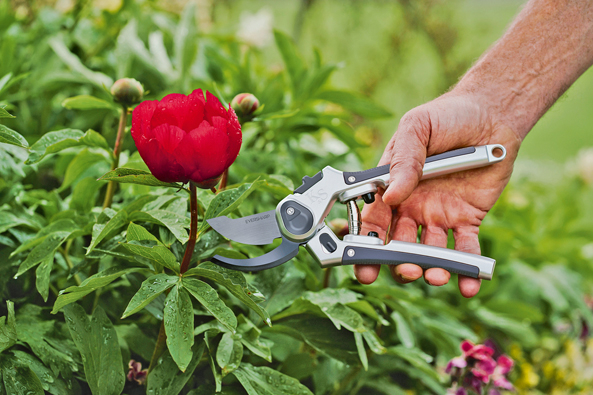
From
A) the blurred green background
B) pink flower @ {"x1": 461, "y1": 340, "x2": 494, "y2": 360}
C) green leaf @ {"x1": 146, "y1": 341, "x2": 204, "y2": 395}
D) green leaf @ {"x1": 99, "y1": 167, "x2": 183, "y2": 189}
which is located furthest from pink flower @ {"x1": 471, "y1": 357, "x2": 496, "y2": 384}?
the blurred green background

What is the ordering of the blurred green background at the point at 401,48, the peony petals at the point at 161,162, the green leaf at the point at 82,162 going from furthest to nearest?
the blurred green background at the point at 401,48, the green leaf at the point at 82,162, the peony petals at the point at 161,162

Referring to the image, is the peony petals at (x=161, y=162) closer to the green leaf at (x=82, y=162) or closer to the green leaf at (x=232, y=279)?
the green leaf at (x=232, y=279)

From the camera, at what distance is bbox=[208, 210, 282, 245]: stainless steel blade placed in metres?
0.51

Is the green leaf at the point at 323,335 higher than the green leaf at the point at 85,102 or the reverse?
the reverse

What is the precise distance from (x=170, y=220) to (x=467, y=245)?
0.45m

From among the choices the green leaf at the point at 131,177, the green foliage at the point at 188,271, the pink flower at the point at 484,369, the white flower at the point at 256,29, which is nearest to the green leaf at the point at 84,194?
the green foliage at the point at 188,271

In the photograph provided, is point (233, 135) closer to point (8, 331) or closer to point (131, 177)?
point (131, 177)

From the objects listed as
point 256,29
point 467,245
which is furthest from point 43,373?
point 256,29

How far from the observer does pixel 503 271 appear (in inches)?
42.8

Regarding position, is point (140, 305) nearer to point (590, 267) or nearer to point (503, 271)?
point (503, 271)

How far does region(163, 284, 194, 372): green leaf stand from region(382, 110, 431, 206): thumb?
282 millimetres

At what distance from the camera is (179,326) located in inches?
17.6

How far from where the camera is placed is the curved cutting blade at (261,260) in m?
0.51

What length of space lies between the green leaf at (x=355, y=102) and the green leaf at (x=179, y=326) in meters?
0.57
